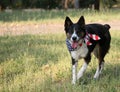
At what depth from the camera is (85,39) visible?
7730 millimetres

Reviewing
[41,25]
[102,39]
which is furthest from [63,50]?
[41,25]

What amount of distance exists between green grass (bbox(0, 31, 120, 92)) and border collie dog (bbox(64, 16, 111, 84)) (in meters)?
0.26

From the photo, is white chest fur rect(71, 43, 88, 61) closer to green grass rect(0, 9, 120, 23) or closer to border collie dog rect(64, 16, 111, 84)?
border collie dog rect(64, 16, 111, 84)

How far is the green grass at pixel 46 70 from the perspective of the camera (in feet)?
23.6

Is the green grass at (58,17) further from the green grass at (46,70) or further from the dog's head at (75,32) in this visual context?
the dog's head at (75,32)

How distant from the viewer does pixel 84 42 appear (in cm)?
777

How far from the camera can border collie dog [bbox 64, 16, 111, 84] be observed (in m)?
7.46

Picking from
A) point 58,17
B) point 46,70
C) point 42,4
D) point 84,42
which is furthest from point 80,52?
point 42,4

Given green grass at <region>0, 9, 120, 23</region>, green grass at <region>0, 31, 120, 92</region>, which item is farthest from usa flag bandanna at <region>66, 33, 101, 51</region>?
green grass at <region>0, 9, 120, 23</region>

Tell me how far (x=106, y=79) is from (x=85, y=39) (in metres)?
0.82

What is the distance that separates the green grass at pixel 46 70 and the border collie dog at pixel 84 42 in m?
0.26

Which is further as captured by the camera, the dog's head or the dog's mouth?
the dog's mouth

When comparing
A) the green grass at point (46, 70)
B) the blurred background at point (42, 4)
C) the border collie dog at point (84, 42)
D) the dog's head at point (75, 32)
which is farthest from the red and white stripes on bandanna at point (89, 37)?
the blurred background at point (42, 4)

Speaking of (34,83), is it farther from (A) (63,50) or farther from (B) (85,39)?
(A) (63,50)
